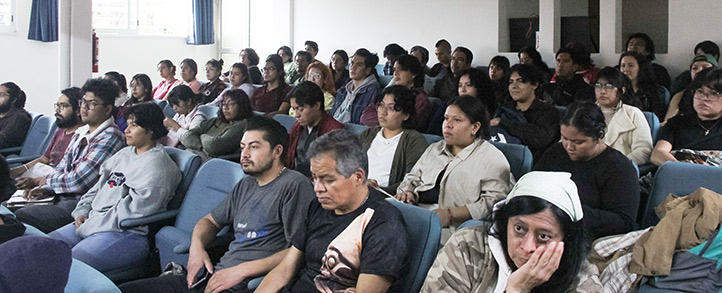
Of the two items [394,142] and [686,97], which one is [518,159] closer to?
[394,142]

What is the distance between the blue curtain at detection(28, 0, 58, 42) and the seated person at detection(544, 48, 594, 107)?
6550mm

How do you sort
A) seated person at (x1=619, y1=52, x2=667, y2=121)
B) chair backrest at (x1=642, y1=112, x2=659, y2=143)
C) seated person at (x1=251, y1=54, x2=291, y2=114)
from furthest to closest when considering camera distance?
1. seated person at (x1=251, y1=54, x2=291, y2=114)
2. seated person at (x1=619, y1=52, x2=667, y2=121)
3. chair backrest at (x1=642, y1=112, x2=659, y2=143)

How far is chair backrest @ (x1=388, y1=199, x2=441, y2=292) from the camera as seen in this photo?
2.13 meters

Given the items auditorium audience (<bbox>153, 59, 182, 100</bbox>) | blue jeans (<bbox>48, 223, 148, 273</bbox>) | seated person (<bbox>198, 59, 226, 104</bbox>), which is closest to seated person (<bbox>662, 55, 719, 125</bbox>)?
blue jeans (<bbox>48, 223, 148, 273</bbox>)

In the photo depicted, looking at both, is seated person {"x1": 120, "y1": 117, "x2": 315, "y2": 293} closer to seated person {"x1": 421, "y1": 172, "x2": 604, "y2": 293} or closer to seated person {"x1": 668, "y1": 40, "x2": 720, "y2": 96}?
seated person {"x1": 421, "y1": 172, "x2": 604, "y2": 293}

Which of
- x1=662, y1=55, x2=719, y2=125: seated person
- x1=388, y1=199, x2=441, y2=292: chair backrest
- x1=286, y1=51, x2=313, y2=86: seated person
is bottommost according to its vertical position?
x1=388, y1=199, x2=441, y2=292: chair backrest

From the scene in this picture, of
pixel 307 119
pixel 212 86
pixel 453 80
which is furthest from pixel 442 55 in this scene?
pixel 307 119

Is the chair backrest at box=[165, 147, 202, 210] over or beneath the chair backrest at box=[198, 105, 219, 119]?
beneath

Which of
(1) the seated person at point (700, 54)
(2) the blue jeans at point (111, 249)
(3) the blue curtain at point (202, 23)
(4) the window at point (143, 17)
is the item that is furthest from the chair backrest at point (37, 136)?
(3) the blue curtain at point (202, 23)

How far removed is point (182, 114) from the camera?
567 centimetres

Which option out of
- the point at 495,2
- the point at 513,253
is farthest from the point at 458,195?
the point at 495,2

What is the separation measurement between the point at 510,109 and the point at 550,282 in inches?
95.7

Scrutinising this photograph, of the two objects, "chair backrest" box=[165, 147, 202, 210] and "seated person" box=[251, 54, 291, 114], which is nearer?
"chair backrest" box=[165, 147, 202, 210]

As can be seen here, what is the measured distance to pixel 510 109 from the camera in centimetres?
414
